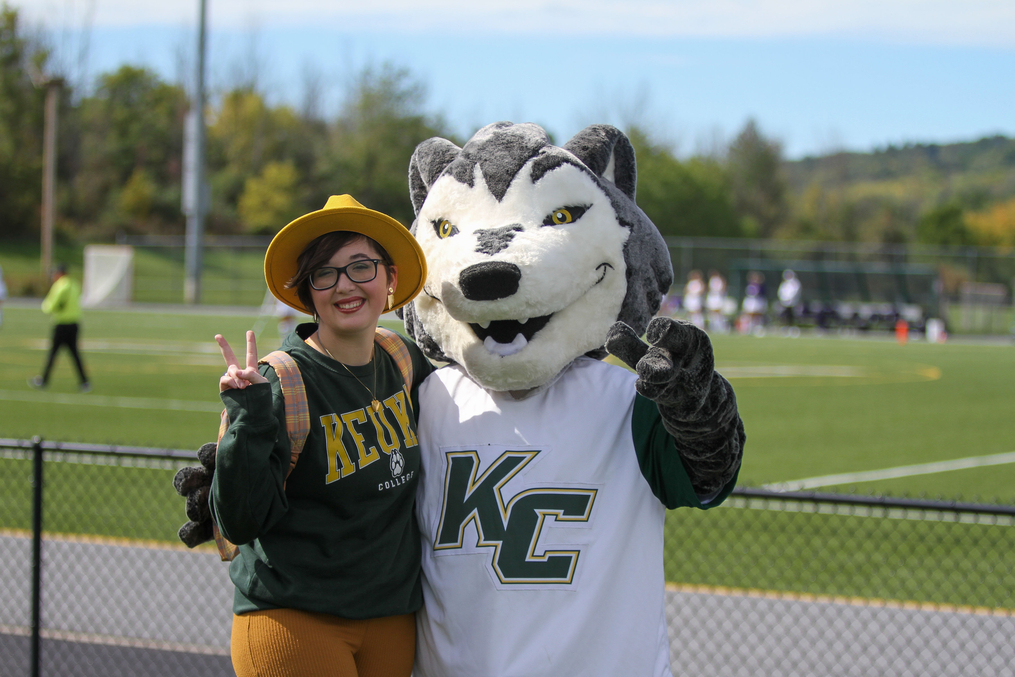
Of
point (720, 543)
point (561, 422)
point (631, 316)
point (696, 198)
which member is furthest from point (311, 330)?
point (696, 198)

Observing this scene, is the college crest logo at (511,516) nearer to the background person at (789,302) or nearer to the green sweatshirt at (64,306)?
the green sweatshirt at (64,306)

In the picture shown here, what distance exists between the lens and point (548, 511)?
7.07 feet

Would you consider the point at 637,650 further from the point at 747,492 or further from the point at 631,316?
the point at 747,492

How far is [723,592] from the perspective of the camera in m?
4.56

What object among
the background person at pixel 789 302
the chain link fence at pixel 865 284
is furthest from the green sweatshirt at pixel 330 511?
the background person at pixel 789 302

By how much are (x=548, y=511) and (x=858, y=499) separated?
1.43m

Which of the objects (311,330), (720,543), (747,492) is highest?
(311,330)

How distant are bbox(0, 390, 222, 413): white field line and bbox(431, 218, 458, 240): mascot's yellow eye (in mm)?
8700

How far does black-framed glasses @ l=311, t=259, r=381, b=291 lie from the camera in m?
2.11

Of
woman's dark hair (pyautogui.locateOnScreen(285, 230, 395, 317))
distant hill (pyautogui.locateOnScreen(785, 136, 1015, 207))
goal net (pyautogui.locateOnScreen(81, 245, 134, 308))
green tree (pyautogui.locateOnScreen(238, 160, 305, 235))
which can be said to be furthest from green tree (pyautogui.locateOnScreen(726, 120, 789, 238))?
woman's dark hair (pyautogui.locateOnScreen(285, 230, 395, 317))

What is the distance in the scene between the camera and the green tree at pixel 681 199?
55875mm

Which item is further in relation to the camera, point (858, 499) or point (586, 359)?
point (858, 499)

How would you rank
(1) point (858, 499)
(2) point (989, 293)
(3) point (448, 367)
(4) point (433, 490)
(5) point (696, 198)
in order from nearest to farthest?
(4) point (433, 490) → (3) point (448, 367) → (1) point (858, 499) → (2) point (989, 293) → (5) point (696, 198)

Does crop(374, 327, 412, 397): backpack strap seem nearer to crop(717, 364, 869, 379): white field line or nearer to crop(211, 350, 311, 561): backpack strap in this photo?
crop(211, 350, 311, 561): backpack strap
